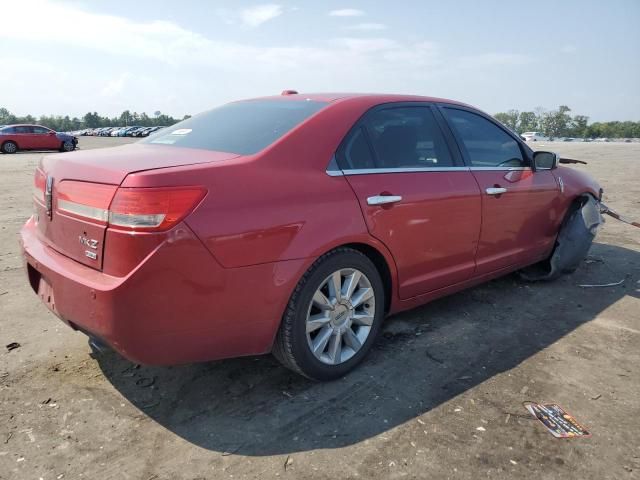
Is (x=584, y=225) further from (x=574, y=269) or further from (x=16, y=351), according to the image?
(x=16, y=351)

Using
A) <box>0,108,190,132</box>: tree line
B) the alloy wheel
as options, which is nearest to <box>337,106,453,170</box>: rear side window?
the alloy wheel

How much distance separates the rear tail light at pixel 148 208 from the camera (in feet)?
7.23

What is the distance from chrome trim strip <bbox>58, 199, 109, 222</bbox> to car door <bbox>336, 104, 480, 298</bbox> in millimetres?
1269

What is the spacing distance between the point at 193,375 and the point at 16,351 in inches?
48.3

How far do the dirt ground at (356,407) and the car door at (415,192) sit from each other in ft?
1.72

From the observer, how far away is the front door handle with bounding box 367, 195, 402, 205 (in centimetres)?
293

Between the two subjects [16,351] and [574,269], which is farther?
[574,269]

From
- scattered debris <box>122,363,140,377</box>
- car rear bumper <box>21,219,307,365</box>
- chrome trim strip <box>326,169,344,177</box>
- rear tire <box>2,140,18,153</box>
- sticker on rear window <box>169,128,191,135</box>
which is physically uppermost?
rear tire <box>2,140,18,153</box>

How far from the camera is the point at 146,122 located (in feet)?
395

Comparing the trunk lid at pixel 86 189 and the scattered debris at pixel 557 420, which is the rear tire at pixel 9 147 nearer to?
the trunk lid at pixel 86 189

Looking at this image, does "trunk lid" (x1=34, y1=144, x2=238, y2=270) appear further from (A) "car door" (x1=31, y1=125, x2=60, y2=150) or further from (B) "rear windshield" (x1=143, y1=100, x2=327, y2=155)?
→ (A) "car door" (x1=31, y1=125, x2=60, y2=150)

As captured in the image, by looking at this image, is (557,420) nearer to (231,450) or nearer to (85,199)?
(231,450)

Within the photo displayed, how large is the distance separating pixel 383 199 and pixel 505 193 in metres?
1.38

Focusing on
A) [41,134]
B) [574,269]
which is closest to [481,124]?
[574,269]
